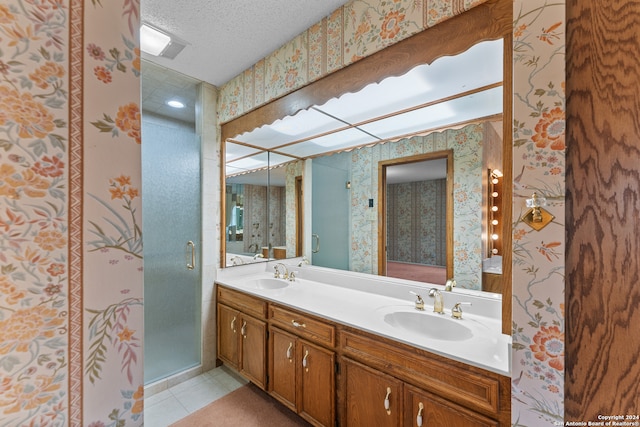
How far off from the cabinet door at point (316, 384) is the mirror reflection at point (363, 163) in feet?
2.80

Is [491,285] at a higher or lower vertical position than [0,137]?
lower

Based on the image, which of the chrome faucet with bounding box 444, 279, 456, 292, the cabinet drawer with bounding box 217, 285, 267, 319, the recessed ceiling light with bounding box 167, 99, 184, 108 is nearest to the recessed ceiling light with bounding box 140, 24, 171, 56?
the recessed ceiling light with bounding box 167, 99, 184, 108

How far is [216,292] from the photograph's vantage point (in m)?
2.42

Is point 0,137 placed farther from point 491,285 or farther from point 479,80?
point 491,285

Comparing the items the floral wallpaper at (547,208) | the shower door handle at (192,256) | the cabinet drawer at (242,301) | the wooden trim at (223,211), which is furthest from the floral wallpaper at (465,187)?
the shower door handle at (192,256)

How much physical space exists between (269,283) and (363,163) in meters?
1.39

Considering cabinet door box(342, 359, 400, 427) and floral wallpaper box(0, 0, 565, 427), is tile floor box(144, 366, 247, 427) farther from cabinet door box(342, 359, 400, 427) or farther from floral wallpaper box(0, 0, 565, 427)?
floral wallpaper box(0, 0, 565, 427)

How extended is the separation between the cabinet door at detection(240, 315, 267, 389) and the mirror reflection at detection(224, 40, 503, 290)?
2.33 feet

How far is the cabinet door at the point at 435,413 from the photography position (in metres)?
1.03

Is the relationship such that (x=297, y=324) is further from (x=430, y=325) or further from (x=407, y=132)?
(x=407, y=132)

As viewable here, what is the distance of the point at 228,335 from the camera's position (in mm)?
2314

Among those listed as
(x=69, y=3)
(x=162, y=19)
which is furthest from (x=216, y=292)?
(x=69, y=3)

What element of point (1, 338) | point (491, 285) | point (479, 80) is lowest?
point (491, 285)

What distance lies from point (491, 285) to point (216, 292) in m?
2.16
